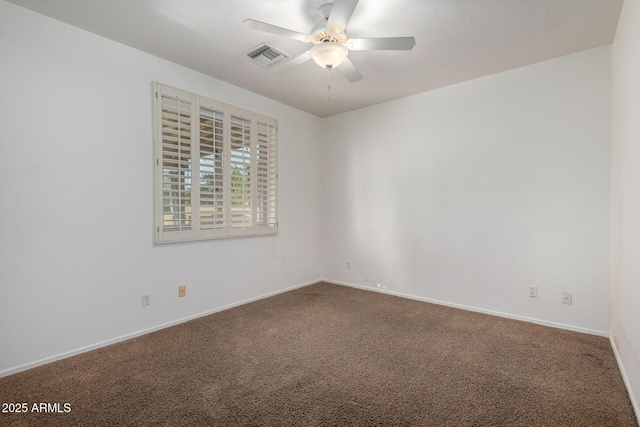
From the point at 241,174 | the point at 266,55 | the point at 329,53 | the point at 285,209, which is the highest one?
the point at 266,55

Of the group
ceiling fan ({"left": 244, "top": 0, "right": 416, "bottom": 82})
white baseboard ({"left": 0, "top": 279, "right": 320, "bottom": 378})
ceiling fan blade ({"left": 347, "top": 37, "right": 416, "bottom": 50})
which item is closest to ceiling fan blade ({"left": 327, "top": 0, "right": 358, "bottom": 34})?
ceiling fan ({"left": 244, "top": 0, "right": 416, "bottom": 82})

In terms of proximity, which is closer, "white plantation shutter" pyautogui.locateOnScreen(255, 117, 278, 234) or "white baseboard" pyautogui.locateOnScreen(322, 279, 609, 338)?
"white baseboard" pyautogui.locateOnScreen(322, 279, 609, 338)

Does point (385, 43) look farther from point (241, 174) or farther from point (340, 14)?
point (241, 174)

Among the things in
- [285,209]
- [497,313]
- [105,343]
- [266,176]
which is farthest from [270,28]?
[497,313]

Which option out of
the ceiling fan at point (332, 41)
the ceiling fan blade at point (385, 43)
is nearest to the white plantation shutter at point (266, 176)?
the ceiling fan at point (332, 41)

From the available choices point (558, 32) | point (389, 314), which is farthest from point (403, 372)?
point (558, 32)

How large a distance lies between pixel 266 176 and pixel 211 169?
34.0 inches

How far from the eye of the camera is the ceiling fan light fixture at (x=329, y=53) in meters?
2.19

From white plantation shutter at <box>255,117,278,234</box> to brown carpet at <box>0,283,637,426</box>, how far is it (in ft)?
4.58

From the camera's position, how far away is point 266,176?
416 centimetres

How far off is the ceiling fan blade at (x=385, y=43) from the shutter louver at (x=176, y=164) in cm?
191

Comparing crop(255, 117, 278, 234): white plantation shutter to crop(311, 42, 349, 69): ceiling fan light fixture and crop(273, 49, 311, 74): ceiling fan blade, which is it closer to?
crop(273, 49, 311, 74): ceiling fan blade

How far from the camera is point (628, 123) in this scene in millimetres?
2051

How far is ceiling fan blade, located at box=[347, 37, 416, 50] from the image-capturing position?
2.09 meters
